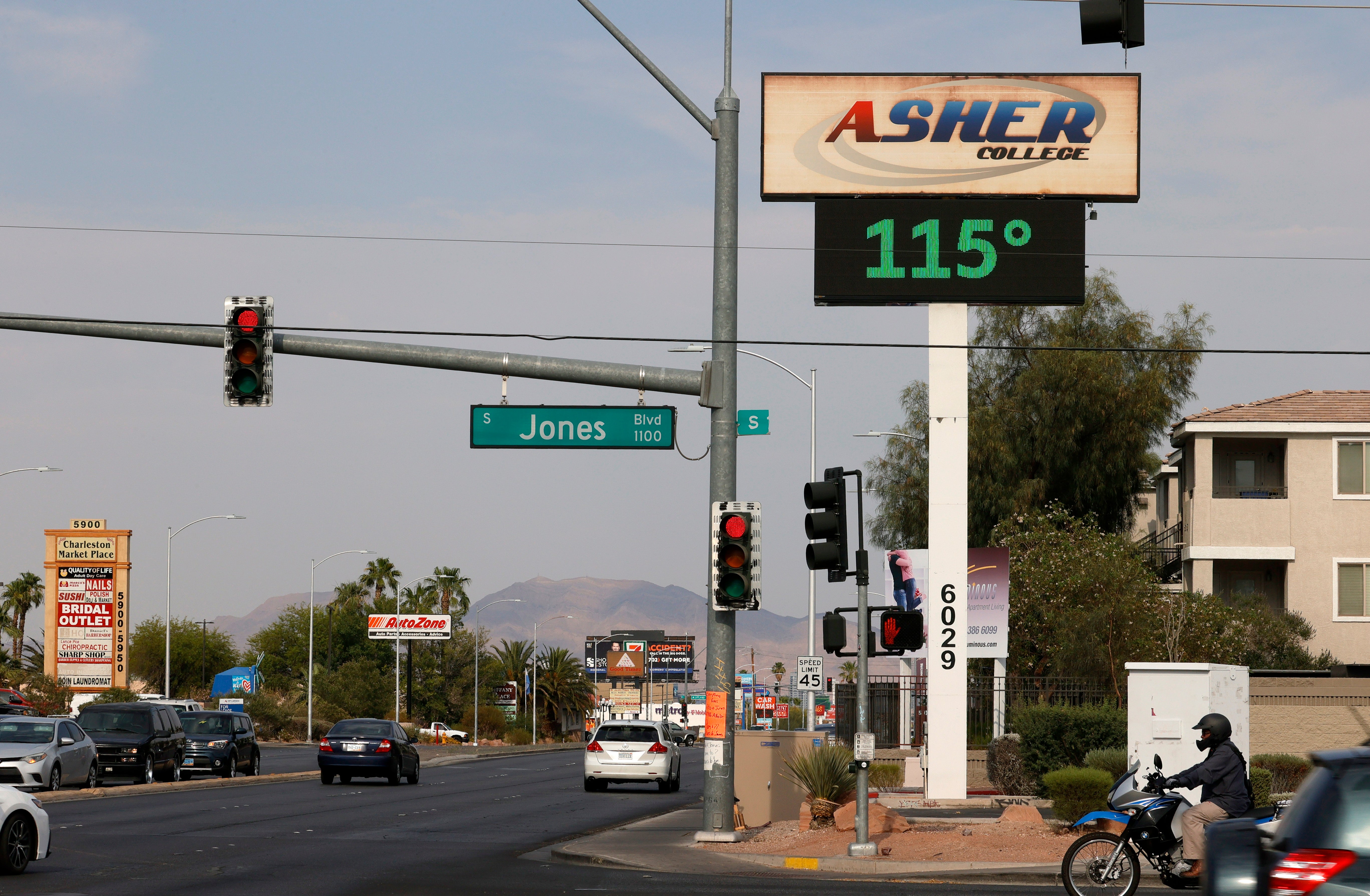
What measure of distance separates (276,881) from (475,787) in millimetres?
23919

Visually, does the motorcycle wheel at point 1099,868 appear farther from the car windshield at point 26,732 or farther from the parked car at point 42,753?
the car windshield at point 26,732

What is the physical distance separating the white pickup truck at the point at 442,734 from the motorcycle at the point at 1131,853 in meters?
77.3

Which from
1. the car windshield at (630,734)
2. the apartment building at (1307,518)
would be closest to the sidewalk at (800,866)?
the car windshield at (630,734)

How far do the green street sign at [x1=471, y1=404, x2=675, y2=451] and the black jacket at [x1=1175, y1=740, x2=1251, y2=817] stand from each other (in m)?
7.88

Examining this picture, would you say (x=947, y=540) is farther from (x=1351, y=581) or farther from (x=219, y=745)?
(x=1351, y=581)

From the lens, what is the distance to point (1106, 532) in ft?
166

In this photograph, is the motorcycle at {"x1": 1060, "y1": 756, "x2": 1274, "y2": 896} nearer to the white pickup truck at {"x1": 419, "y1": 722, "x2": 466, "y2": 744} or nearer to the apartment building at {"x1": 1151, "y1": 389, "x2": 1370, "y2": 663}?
the apartment building at {"x1": 1151, "y1": 389, "x2": 1370, "y2": 663}

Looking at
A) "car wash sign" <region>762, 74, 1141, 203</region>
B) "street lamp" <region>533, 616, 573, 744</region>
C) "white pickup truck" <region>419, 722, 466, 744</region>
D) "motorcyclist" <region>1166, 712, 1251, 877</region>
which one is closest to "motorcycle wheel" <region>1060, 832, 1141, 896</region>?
"motorcyclist" <region>1166, 712, 1251, 877</region>

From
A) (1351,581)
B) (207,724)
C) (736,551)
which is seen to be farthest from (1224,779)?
(1351,581)

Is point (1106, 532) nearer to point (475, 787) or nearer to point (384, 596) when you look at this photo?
point (475, 787)

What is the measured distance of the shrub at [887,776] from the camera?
1259 inches

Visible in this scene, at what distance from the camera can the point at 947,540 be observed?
25.9m

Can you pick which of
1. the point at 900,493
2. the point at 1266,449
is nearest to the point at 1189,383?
the point at 1266,449

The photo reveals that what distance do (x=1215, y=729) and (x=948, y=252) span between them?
1275cm
